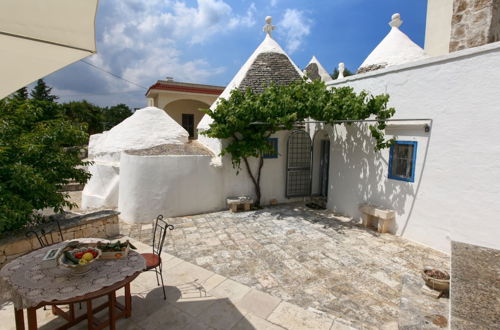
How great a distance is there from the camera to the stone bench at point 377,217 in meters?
7.25

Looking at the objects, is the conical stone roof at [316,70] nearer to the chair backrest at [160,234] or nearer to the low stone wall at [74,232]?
the chair backrest at [160,234]

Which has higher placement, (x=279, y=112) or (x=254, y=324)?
(x=279, y=112)

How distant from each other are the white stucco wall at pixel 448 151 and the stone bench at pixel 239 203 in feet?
14.1

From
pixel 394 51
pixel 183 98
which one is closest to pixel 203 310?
pixel 394 51

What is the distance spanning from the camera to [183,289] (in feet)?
15.0

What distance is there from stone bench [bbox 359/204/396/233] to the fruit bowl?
7038 mm

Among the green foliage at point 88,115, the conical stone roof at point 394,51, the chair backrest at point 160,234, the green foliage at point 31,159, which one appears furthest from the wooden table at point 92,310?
the green foliage at point 88,115

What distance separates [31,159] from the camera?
5.55 metres

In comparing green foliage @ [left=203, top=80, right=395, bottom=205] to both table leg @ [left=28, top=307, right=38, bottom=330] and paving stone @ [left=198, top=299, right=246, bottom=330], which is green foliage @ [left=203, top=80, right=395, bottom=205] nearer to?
paving stone @ [left=198, top=299, right=246, bottom=330]

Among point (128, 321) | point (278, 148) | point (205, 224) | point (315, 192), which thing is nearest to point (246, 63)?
point (278, 148)

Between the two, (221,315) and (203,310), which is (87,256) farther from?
(221,315)

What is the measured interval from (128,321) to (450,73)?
8176 millimetres

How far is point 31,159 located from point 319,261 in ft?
22.3

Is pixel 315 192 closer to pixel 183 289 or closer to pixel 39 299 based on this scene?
pixel 183 289
